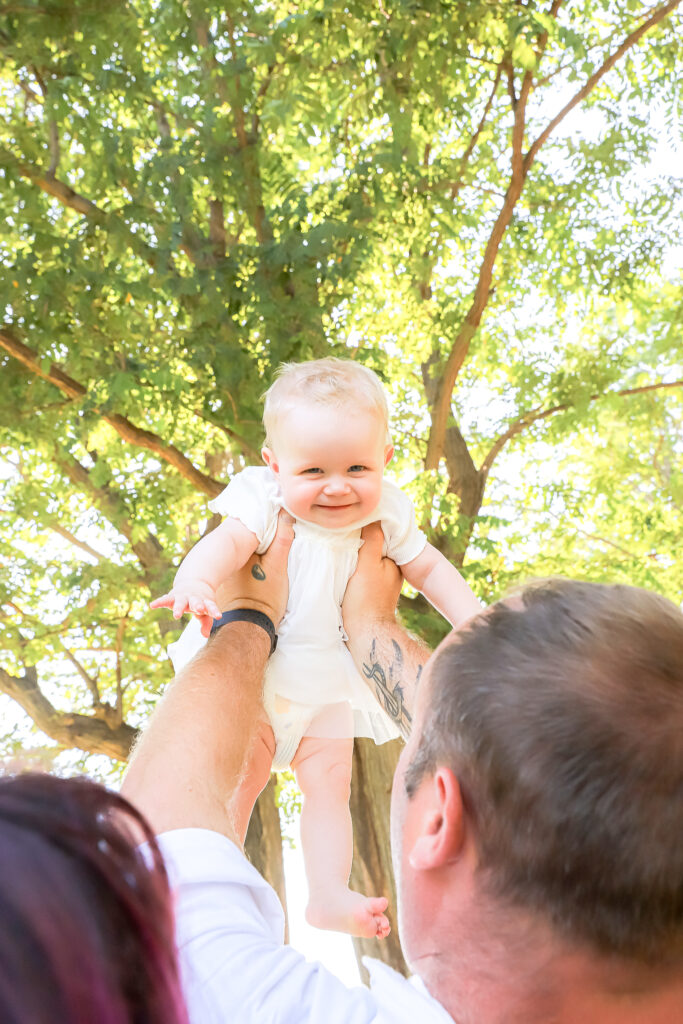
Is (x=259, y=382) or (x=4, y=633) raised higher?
(x=259, y=382)

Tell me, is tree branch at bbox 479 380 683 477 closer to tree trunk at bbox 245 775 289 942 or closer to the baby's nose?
tree trunk at bbox 245 775 289 942

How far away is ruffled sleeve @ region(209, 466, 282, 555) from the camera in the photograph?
277 centimetres

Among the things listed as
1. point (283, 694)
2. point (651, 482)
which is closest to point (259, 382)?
point (283, 694)

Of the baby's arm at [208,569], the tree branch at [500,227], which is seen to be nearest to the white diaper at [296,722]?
the baby's arm at [208,569]

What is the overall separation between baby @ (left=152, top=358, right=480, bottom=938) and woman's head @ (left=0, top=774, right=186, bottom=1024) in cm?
177

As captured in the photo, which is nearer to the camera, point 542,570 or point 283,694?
point 283,694

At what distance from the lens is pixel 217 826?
57.3 inches

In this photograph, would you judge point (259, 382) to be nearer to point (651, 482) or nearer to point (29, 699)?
point (29, 699)

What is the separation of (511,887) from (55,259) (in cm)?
591

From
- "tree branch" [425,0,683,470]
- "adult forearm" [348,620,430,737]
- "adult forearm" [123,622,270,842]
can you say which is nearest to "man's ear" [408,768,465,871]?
"adult forearm" [123,622,270,842]

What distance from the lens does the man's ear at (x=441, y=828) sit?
4.04 feet

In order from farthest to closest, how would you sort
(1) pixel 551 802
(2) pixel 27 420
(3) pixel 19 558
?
(3) pixel 19 558, (2) pixel 27 420, (1) pixel 551 802

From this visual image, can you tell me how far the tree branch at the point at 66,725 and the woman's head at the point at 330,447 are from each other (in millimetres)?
6037

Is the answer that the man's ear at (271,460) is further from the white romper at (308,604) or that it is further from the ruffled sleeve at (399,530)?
the ruffled sleeve at (399,530)
